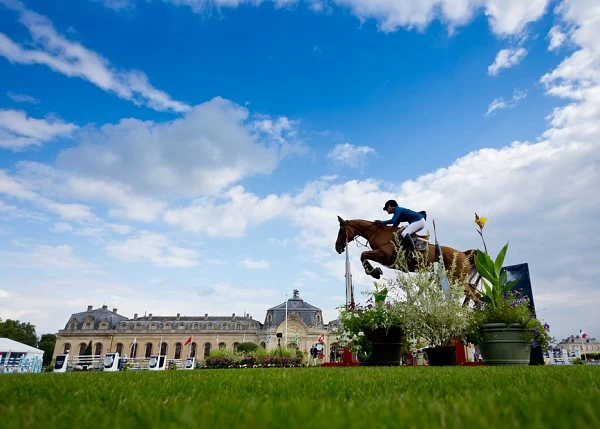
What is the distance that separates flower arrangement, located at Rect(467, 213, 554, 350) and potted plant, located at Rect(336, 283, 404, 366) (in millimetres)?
1320

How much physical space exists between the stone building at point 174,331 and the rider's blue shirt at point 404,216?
191 feet

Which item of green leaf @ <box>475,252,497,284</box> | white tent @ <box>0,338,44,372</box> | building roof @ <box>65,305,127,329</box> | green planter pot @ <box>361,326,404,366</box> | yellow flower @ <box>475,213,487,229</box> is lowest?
white tent @ <box>0,338,44,372</box>

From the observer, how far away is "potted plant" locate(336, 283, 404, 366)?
719cm

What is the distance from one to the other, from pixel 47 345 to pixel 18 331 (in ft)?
33.8

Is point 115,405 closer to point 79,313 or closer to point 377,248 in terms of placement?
point 377,248

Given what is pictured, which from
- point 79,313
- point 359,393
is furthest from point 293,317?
point 359,393

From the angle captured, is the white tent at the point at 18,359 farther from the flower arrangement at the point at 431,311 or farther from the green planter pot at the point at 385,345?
the flower arrangement at the point at 431,311

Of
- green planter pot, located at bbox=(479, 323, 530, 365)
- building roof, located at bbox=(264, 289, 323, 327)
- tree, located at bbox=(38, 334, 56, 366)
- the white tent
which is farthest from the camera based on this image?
tree, located at bbox=(38, 334, 56, 366)

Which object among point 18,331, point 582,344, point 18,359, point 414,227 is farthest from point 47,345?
point 582,344

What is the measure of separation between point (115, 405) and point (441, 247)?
9512 millimetres

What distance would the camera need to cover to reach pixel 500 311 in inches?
255

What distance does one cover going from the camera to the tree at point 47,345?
7712 centimetres

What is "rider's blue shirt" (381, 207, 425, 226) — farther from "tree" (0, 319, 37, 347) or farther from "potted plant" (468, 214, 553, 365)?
"tree" (0, 319, 37, 347)

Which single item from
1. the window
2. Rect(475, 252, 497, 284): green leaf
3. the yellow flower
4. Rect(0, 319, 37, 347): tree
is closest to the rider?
the yellow flower
